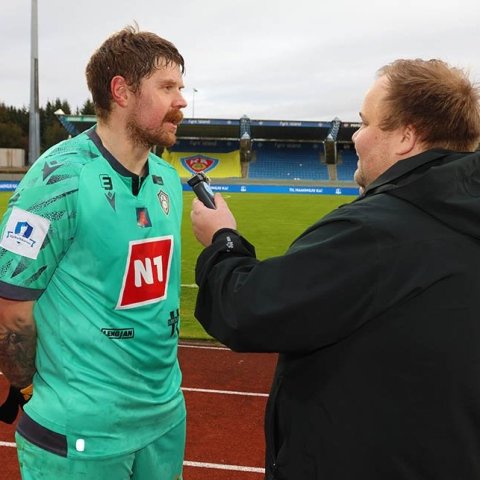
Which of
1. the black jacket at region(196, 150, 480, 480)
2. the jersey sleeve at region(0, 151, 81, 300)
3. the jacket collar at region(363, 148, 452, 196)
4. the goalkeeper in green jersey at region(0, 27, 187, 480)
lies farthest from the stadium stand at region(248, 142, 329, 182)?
the black jacket at region(196, 150, 480, 480)

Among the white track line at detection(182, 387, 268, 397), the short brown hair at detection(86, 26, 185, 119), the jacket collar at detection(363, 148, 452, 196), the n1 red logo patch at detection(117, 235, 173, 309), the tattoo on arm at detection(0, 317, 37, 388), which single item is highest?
the short brown hair at detection(86, 26, 185, 119)

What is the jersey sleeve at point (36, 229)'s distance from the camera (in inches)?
63.4

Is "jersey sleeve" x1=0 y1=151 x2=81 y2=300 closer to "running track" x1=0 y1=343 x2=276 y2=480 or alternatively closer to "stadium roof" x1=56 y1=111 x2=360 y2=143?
"running track" x1=0 y1=343 x2=276 y2=480

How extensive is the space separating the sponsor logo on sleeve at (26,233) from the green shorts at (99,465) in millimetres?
608

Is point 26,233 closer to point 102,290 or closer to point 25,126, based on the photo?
point 102,290

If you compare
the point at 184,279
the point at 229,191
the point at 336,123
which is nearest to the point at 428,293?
the point at 184,279

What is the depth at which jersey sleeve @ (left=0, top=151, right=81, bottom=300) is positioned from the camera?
5.28ft

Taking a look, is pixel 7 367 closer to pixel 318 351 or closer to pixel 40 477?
pixel 40 477

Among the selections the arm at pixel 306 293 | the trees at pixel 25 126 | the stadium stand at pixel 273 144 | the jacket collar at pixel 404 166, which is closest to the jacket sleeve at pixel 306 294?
the arm at pixel 306 293

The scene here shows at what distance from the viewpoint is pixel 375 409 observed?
4.05ft

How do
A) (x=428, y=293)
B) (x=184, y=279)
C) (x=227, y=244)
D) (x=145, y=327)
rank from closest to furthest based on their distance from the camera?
(x=428, y=293)
(x=227, y=244)
(x=145, y=327)
(x=184, y=279)

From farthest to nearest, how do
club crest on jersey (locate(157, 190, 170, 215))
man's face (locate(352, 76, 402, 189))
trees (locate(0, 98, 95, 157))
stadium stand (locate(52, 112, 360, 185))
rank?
trees (locate(0, 98, 95, 157)) < stadium stand (locate(52, 112, 360, 185)) < club crest on jersey (locate(157, 190, 170, 215)) < man's face (locate(352, 76, 402, 189))

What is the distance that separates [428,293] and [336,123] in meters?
39.7

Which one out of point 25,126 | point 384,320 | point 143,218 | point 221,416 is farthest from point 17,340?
point 25,126
